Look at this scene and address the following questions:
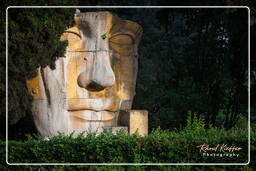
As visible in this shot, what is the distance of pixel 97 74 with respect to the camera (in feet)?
30.7

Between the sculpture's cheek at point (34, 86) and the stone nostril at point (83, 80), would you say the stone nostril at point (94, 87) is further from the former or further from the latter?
the sculpture's cheek at point (34, 86)

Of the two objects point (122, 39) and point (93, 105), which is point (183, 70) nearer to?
point (122, 39)

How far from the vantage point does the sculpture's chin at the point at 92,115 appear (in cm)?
948

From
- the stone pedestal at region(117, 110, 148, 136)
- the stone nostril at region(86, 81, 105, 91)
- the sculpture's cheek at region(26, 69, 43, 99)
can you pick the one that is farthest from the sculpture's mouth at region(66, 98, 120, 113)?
the sculpture's cheek at region(26, 69, 43, 99)

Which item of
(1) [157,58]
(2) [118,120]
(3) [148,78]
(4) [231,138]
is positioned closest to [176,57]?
(1) [157,58]

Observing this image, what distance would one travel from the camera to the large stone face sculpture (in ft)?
30.2

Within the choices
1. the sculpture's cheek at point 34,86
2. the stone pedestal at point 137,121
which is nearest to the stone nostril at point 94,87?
the stone pedestal at point 137,121

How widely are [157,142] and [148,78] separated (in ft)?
17.1

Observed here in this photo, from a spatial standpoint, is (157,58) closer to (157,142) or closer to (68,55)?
(68,55)

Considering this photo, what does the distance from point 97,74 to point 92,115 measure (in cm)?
86

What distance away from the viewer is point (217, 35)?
14.7 m
